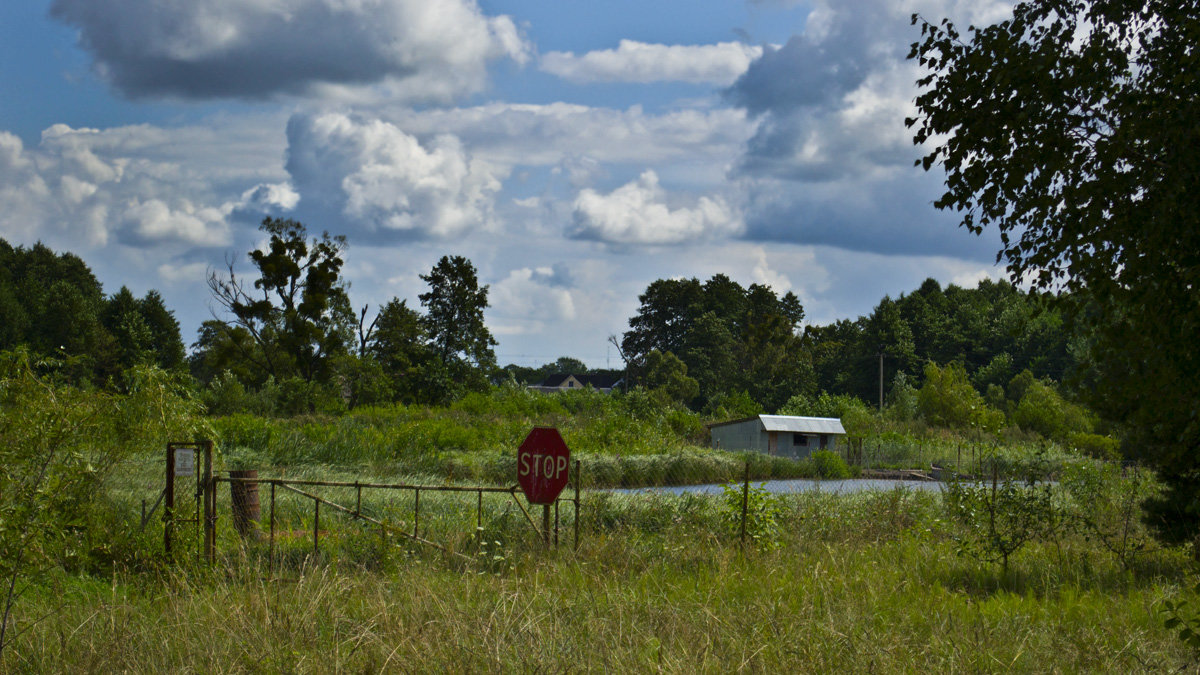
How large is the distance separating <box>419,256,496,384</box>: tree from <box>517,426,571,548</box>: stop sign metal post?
1386 inches

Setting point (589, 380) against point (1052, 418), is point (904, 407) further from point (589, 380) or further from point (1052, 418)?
point (589, 380)

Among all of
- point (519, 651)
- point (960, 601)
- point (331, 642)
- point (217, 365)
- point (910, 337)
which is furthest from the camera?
point (910, 337)

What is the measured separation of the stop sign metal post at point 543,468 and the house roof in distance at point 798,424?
20.6m

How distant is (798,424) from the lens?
2927 centimetres

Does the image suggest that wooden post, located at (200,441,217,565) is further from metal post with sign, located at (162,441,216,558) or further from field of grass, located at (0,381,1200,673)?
field of grass, located at (0,381,1200,673)

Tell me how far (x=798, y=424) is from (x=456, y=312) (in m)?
21.3

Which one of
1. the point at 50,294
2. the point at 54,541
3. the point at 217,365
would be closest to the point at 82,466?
the point at 54,541

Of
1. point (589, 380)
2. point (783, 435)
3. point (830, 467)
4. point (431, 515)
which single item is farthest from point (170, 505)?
point (589, 380)

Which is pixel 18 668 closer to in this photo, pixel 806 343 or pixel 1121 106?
pixel 1121 106

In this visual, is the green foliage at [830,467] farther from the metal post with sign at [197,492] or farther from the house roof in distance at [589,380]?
the house roof in distance at [589,380]

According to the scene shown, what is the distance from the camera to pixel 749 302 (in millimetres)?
65250

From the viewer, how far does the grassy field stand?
177 inches

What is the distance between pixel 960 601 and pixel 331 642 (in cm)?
445

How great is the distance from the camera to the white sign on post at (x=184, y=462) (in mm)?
9078
